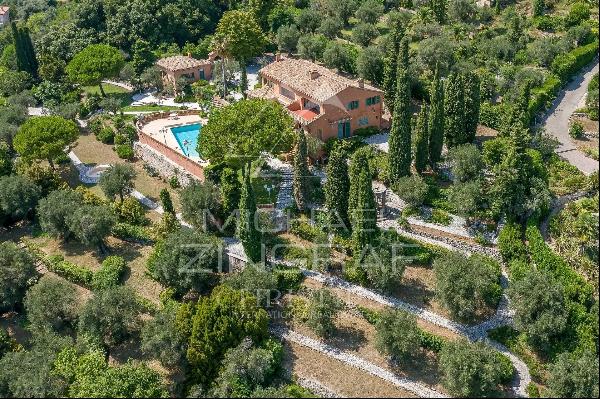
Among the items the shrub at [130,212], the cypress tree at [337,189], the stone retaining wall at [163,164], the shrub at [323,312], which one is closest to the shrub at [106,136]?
the stone retaining wall at [163,164]

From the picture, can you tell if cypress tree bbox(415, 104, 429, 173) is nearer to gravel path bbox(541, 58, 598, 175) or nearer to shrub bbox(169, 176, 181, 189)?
gravel path bbox(541, 58, 598, 175)

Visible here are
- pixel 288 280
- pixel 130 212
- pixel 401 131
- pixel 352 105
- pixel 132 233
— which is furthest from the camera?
pixel 352 105

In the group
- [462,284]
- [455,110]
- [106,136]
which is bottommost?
[462,284]

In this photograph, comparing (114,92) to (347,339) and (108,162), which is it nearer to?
(108,162)

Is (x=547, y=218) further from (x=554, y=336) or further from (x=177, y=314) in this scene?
(x=177, y=314)

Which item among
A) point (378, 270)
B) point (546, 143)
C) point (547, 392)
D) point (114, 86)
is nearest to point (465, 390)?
point (547, 392)

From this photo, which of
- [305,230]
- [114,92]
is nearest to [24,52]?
[114,92]

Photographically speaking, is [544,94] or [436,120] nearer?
[436,120]

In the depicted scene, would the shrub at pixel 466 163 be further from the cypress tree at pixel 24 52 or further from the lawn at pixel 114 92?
the cypress tree at pixel 24 52
